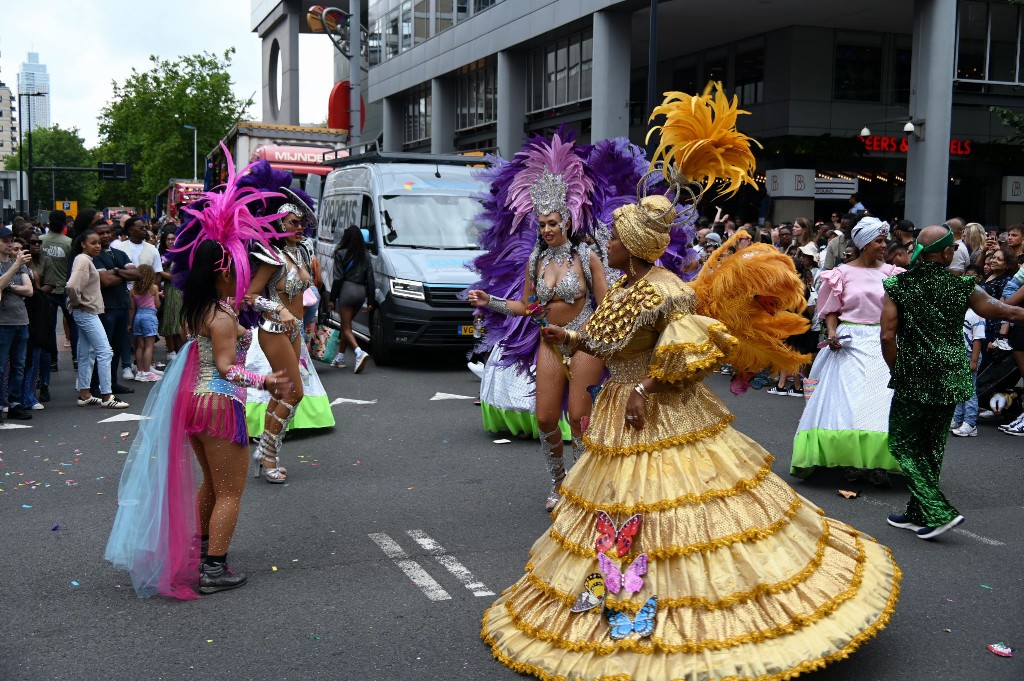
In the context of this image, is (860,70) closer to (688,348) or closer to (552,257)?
(552,257)

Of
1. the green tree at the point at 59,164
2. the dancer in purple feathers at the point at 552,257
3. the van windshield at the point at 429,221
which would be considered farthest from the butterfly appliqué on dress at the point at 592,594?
the green tree at the point at 59,164

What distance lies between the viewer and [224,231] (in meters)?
5.02

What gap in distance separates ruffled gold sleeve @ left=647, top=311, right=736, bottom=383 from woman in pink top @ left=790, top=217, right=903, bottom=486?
128 inches

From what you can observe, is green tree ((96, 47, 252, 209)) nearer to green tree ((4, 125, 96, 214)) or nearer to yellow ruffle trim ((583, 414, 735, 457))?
green tree ((4, 125, 96, 214))

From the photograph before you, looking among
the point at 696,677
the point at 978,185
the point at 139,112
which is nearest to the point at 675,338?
the point at 696,677

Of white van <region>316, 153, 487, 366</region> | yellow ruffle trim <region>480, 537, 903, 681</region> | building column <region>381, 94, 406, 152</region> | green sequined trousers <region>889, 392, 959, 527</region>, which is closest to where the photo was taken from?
yellow ruffle trim <region>480, 537, 903, 681</region>

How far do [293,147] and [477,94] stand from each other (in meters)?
13.8

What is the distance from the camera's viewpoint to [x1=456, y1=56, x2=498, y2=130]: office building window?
34.8 metres

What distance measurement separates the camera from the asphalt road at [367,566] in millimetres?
4254

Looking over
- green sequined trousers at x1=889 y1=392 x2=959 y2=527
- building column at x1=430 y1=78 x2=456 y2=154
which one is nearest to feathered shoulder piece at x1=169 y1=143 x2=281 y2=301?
green sequined trousers at x1=889 y1=392 x2=959 y2=527

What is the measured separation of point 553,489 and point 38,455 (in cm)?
456

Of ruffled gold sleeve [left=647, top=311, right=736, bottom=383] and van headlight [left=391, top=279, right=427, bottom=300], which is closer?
ruffled gold sleeve [left=647, top=311, right=736, bottom=383]

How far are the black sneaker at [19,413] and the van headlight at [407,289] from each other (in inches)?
181

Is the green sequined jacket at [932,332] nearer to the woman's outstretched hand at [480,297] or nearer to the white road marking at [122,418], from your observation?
the woman's outstretched hand at [480,297]
